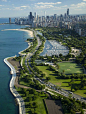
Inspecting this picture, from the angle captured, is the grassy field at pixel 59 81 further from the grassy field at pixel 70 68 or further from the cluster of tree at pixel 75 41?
the cluster of tree at pixel 75 41

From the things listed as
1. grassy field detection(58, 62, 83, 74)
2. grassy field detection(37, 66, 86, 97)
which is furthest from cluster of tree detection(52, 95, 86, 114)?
grassy field detection(58, 62, 83, 74)

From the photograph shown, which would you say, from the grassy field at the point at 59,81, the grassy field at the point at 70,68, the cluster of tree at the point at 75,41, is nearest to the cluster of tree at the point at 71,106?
the grassy field at the point at 59,81

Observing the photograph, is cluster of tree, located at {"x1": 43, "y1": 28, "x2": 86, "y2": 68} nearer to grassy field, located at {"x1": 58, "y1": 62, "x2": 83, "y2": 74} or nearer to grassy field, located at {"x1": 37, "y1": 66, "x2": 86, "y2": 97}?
grassy field, located at {"x1": 58, "y1": 62, "x2": 83, "y2": 74}

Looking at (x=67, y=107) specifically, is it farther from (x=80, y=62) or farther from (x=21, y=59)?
(x=21, y=59)

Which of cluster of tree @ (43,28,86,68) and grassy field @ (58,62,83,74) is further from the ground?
cluster of tree @ (43,28,86,68)

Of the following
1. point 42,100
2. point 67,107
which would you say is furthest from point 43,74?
point 67,107

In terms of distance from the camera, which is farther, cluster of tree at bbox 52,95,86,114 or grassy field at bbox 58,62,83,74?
grassy field at bbox 58,62,83,74

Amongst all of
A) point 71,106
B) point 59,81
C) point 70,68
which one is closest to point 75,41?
point 70,68

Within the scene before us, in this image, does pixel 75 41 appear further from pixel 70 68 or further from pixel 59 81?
pixel 59 81
